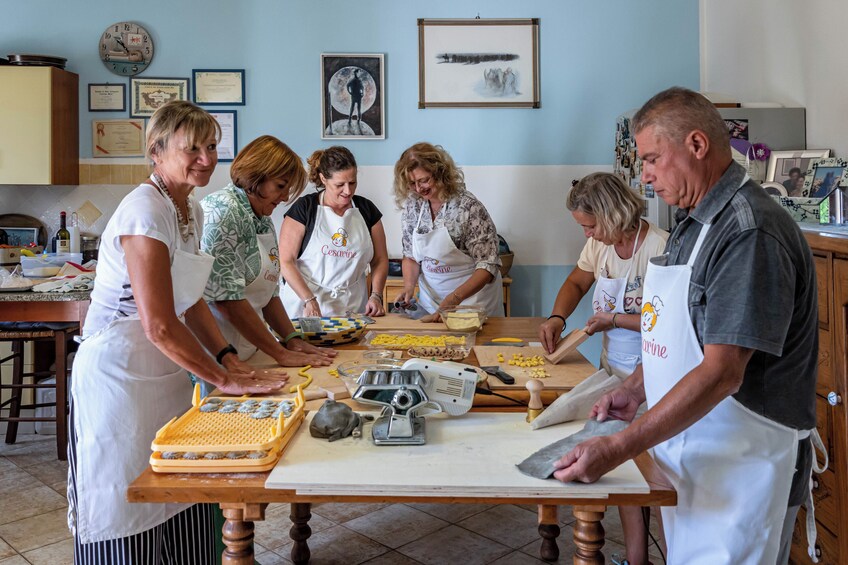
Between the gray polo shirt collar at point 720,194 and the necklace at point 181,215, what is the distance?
136 centimetres

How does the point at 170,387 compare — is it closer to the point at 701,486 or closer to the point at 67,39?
the point at 701,486

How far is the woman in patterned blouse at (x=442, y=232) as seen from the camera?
3.68 m

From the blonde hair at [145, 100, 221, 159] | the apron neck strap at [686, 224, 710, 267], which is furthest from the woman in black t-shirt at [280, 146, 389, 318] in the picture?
the apron neck strap at [686, 224, 710, 267]

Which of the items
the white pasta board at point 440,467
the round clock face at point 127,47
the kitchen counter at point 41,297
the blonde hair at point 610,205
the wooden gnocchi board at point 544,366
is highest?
the round clock face at point 127,47

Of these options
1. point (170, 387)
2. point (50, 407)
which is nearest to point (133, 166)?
point (50, 407)

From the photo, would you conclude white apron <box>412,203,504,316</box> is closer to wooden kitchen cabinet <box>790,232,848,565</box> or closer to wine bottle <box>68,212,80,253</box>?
wooden kitchen cabinet <box>790,232,848,565</box>

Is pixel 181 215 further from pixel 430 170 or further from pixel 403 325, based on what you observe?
pixel 430 170

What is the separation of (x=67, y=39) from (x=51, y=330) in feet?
7.17

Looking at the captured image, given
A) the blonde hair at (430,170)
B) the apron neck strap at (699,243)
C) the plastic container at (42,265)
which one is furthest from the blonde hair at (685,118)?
the plastic container at (42,265)

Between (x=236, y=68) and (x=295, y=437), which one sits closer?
(x=295, y=437)

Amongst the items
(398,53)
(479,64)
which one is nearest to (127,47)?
(398,53)

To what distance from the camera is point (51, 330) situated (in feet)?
14.4

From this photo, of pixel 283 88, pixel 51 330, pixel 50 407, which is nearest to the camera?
pixel 51 330

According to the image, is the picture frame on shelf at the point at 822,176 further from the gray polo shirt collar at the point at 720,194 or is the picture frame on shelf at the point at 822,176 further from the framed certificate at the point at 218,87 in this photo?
the framed certificate at the point at 218,87
